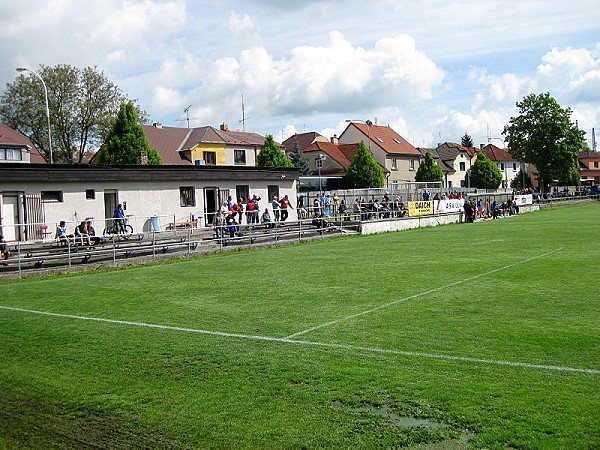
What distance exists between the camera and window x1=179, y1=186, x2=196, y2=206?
3500 centimetres

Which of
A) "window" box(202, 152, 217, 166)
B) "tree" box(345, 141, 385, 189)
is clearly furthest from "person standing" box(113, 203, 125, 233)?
"tree" box(345, 141, 385, 189)

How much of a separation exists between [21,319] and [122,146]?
35.7 metres

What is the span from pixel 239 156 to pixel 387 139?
31168 millimetres

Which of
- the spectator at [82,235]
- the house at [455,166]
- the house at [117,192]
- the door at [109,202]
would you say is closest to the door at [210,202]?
the house at [117,192]

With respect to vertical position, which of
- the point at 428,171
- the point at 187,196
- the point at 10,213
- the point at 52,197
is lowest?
the point at 10,213

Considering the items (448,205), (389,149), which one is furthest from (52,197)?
(389,149)

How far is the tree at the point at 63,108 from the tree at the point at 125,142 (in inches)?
630

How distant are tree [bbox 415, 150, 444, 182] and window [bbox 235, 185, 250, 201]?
1943 inches

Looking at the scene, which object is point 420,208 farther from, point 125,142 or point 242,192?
point 125,142

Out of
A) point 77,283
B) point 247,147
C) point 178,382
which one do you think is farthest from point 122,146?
point 178,382

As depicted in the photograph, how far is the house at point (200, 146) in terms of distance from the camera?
204 feet

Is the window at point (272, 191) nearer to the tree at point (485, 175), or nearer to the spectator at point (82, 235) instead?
the spectator at point (82, 235)

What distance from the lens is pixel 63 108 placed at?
61.8 meters

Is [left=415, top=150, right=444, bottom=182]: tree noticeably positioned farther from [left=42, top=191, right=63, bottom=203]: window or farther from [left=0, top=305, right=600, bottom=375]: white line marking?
[left=0, top=305, right=600, bottom=375]: white line marking
